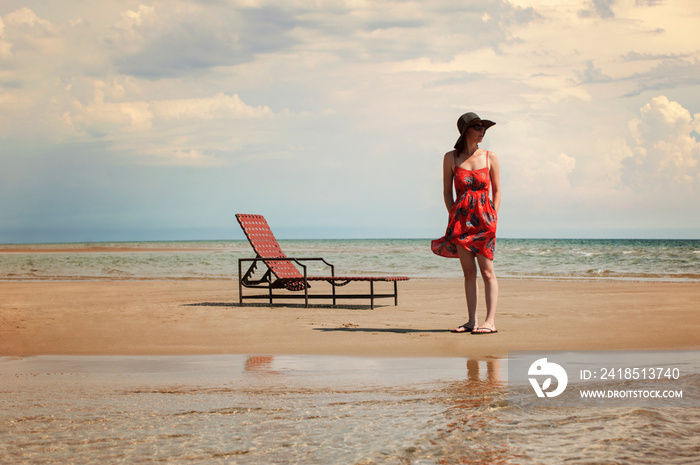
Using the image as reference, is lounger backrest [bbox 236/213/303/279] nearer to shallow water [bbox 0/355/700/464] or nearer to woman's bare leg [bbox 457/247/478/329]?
woman's bare leg [bbox 457/247/478/329]

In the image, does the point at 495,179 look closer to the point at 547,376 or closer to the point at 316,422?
the point at 547,376

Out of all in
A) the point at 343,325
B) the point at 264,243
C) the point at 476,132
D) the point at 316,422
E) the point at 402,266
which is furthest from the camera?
the point at 402,266

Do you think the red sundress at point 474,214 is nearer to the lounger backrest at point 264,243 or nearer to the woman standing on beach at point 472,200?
the woman standing on beach at point 472,200

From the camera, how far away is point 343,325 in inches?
317

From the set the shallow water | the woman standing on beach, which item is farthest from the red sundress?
the shallow water

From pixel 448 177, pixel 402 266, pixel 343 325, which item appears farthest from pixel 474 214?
pixel 402 266

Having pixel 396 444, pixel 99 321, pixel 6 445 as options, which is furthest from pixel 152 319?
pixel 396 444

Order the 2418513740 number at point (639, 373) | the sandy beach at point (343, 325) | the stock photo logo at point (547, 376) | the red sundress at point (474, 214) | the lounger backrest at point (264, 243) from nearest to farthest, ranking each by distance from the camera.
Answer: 1. the stock photo logo at point (547, 376)
2. the 2418513740 number at point (639, 373)
3. the sandy beach at point (343, 325)
4. the red sundress at point (474, 214)
5. the lounger backrest at point (264, 243)

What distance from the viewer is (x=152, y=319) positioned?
28.8ft

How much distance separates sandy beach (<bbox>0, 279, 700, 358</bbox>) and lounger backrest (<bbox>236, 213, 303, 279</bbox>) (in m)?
0.62

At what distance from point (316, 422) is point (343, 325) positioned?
470 cm

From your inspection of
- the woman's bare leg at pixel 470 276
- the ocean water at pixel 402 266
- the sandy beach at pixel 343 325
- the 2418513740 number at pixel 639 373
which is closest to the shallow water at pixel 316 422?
the 2418513740 number at pixel 639 373

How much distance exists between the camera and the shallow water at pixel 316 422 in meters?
2.84

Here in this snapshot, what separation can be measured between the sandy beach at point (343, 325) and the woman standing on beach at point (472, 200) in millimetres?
756
